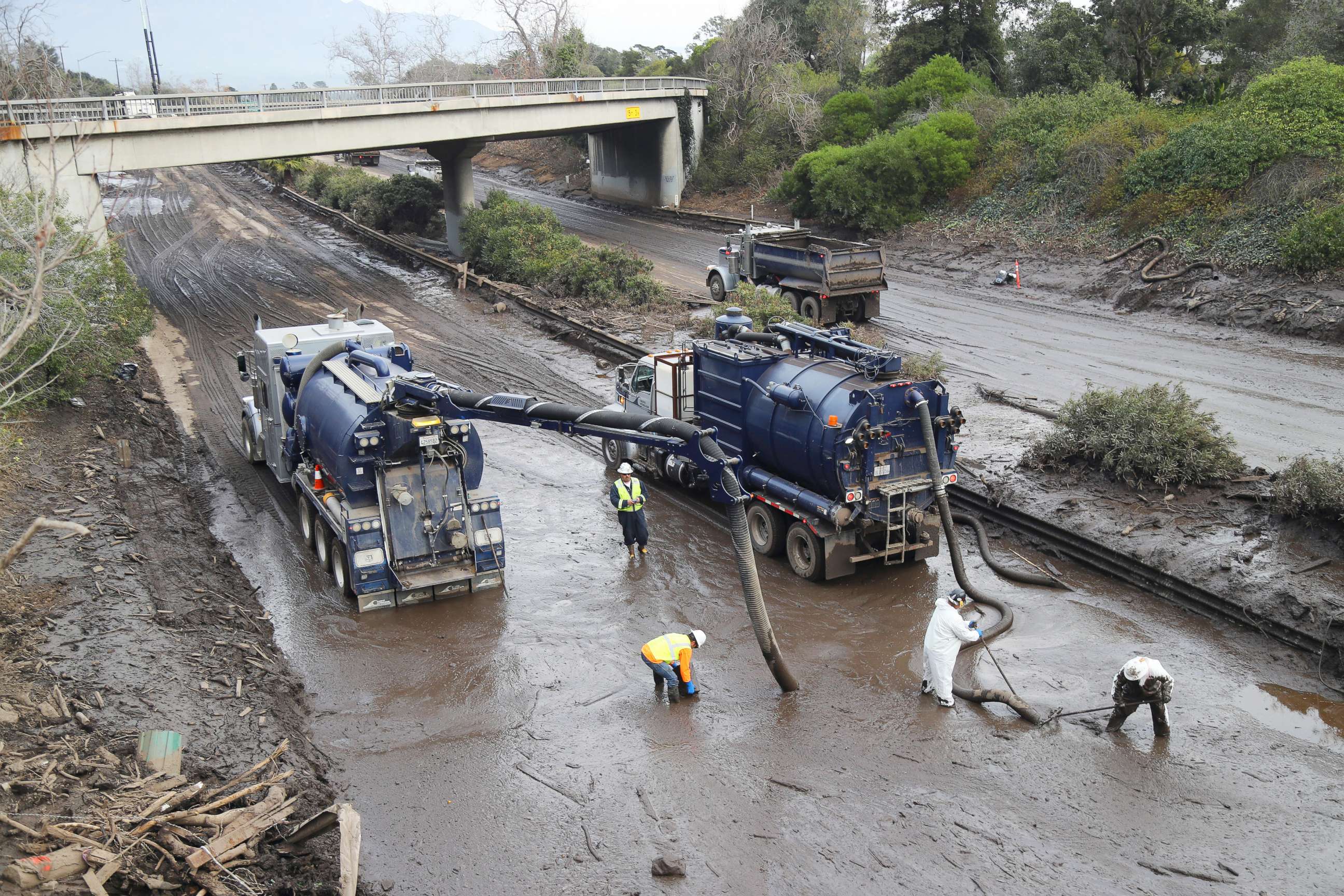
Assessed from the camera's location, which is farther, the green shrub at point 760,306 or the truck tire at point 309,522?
the green shrub at point 760,306

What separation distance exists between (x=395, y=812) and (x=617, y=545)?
23.3 ft

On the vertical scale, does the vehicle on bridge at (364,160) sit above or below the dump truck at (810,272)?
above

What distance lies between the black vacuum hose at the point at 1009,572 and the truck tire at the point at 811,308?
13.1 m

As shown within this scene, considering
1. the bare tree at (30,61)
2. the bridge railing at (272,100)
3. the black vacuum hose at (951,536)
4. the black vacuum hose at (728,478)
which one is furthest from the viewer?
the bridge railing at (272,100)

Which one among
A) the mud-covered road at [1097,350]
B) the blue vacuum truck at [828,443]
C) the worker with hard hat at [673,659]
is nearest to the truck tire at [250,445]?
the blue vacuum truck at [828,443]

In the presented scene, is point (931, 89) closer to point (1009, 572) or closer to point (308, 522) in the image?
point (1009, 572)

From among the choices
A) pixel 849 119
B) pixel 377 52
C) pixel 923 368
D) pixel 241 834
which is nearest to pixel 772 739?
pixel 241 834

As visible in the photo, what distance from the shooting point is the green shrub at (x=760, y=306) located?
2555 centimetres

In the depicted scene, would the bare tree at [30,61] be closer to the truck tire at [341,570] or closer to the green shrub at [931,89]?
Answer: the truck tire at [341,570]

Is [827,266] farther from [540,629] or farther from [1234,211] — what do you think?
[540,629]

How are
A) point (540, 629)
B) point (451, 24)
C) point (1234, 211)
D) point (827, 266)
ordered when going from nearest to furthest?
point (540, 629), point (827, 266), point (1234, 211), point (451, 24)

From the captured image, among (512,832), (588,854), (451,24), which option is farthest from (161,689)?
(451,24)

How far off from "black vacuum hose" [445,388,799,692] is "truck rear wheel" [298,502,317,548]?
17.1ft

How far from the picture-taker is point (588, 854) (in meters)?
8.69
